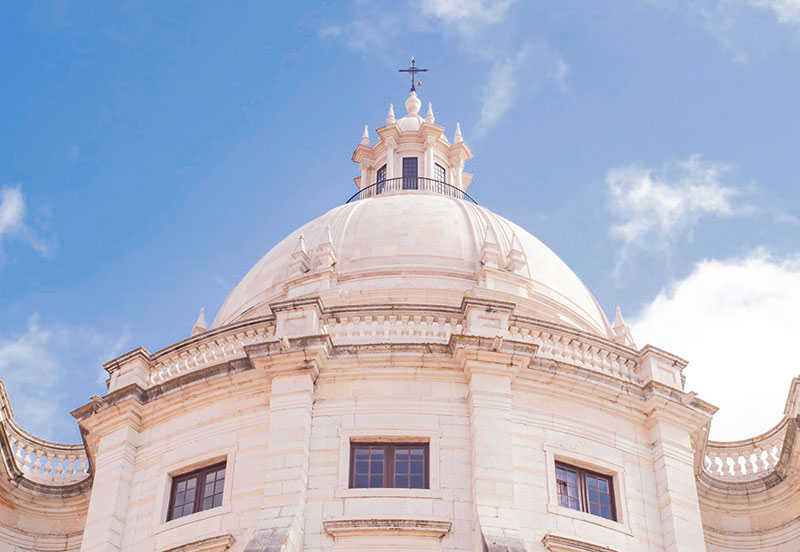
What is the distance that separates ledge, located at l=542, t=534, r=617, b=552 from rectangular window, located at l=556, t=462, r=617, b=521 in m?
1.15

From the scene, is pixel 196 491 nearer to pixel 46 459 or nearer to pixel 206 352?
pixel 206 352

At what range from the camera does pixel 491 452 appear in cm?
2641

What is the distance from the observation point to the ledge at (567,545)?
25391mm

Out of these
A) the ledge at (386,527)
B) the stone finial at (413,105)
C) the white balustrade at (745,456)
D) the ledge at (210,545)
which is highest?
the stone finial at (413,105)

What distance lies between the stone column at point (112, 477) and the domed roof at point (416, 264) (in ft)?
32.6

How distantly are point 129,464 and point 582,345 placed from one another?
11.1 meters

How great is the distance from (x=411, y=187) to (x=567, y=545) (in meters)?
27.0

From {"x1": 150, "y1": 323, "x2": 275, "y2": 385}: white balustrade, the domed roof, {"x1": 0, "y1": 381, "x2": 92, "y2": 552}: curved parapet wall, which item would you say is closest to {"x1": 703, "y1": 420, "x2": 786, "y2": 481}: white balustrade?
the domed roof

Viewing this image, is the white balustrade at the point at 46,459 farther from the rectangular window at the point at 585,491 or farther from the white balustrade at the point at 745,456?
the white balustrade at the point at 745,456

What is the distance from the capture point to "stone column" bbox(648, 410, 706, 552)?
26.8 metres

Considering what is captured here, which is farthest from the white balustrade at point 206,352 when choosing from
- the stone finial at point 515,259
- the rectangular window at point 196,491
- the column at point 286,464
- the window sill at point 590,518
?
the stone finial at point 515,259

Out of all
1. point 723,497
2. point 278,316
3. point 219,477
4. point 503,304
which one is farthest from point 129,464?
point 723,497

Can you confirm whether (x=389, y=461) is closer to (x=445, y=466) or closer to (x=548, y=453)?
(x=445, y=466)

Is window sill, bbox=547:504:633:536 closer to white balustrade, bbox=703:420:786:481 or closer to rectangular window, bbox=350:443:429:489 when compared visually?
rectangular window, bbox=350:443:429:489
